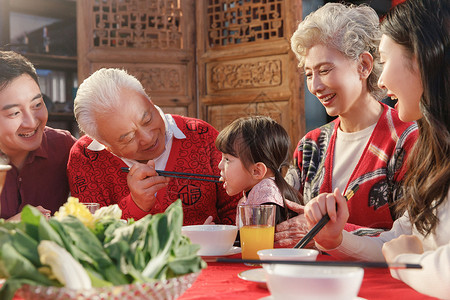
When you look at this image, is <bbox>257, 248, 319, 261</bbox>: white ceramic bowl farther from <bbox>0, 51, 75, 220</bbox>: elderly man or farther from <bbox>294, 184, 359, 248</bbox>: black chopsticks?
<bbox>0, 51, 75, 220</bbox>: elderly man

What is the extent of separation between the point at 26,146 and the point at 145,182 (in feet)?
1.84

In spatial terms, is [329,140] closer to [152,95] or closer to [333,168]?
[333,168]

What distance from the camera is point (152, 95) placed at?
3.59 m

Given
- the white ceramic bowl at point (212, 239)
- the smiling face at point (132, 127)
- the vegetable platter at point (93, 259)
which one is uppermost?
the smiling face at point (132, 127)

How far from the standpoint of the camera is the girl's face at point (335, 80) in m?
1.81

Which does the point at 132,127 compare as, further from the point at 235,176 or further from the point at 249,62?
the point at 249,62

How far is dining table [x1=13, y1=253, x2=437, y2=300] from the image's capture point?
35.0 inches

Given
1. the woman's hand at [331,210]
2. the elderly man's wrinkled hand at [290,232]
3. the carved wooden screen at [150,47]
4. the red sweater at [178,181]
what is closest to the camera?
the woman's hand at [331,210]

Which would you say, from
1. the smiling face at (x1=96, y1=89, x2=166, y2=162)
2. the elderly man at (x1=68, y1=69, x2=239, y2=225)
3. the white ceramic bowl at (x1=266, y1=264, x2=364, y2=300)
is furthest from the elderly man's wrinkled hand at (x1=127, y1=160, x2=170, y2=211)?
the white ceramic bowl at (x1=266, y1=264, x2=364, y2=300)

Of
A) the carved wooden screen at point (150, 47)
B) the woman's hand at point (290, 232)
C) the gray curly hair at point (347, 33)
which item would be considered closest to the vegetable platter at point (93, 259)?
the woman's hand at point (290, 232)

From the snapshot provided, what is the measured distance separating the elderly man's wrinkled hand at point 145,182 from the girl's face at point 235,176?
0.76 ft

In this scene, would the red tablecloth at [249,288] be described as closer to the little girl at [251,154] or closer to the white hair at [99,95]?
the little girl at [251,154]

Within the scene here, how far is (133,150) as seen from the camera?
6.44 feet

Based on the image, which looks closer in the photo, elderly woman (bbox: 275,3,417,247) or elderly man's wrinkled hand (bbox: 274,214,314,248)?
elderly man's wrinkled hand (bbox: 274,214,314,248)
